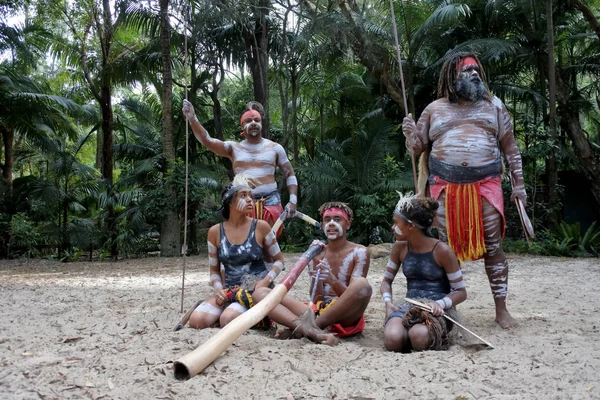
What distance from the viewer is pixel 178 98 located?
16094 mm

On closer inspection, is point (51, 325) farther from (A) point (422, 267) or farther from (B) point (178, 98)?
(B) point (178, 98)

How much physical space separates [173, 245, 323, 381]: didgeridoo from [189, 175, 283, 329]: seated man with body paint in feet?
1.28

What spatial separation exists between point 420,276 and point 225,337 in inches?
51.8

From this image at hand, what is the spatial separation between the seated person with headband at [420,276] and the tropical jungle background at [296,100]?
6.97 meters

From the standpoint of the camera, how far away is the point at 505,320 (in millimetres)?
3744

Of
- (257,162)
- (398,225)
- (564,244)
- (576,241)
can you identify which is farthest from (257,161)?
(576,241)

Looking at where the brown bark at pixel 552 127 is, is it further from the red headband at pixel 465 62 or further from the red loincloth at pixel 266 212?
the red loincloth at pixel 266 212

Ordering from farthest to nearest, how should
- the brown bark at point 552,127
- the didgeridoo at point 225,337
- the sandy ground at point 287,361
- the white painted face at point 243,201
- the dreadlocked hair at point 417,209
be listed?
the brown bark at point 552,127
the white painted face at point 243,201
the dreadlocked hair at point 417,209
the didgeridoo at point 225,337
the sandy ground at point 287,361

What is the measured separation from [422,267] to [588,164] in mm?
9359

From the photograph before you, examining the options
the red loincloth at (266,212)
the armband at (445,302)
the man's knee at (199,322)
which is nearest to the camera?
the armband at (445,302)

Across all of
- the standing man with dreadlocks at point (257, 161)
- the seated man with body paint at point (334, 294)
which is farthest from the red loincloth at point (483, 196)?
the standing man with dreadlocks at point (257, 161)

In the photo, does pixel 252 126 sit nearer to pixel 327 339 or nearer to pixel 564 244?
pixel 327 339

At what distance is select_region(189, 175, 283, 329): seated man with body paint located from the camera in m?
3.75

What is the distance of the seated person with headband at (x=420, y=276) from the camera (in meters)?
3.18
